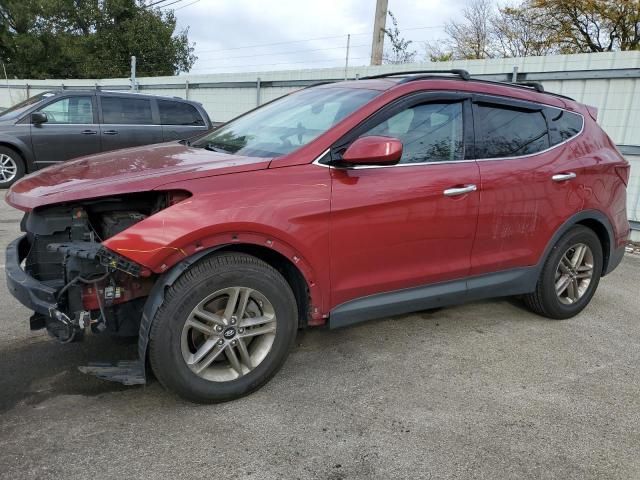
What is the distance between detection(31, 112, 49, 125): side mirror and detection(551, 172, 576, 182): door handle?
8276 millimetres

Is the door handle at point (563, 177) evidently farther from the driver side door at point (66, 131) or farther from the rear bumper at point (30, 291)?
the driver side door at point (66, 131)

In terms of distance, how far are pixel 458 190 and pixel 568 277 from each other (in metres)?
1.57

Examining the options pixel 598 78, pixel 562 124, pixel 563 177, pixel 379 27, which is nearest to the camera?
pixel 563 177

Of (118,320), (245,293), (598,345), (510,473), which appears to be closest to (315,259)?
(245,293)

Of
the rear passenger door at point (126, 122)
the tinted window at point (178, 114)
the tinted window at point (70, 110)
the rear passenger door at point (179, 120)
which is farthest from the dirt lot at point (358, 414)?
the tinted window at point (178, 114)

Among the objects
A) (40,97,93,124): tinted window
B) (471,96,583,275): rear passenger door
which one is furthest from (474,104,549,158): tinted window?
(40,97,93,124): tinted window

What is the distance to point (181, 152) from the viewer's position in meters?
3.31

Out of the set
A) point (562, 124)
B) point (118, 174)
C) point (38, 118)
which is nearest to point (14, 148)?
point (38, 118)

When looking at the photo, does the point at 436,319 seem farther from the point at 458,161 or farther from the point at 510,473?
the point at 510,473

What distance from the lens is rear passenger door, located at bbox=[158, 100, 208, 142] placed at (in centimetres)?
966

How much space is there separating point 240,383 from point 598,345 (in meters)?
2.75

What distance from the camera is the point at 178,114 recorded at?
9750 millimetres

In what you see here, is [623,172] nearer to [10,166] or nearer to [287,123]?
[287,123]

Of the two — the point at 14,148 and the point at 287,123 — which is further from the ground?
the point at 287,123
